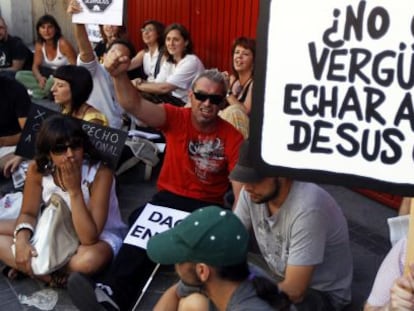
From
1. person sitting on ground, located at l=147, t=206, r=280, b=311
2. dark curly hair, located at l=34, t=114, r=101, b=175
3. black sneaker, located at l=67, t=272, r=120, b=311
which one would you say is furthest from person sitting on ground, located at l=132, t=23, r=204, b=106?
person sitting on ground, located at l=147, t=206, r=280, b=311

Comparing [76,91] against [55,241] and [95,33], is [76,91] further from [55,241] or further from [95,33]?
[95,33]

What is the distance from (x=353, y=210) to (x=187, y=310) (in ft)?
9.61

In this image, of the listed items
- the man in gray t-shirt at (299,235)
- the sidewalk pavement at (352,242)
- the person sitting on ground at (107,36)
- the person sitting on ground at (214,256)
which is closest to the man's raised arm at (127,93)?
the man in gray t-shirt at (299,235)

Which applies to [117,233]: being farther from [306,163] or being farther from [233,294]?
[306,163]

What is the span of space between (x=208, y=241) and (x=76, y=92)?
275cm

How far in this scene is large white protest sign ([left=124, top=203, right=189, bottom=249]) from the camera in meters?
3.81

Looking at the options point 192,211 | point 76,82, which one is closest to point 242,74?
point 76,82

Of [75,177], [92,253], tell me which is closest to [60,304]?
[92,253]

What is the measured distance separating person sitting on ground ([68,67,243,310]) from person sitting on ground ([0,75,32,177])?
182 centimetres

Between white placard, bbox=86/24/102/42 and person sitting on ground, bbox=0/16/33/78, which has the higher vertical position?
white placard, bbox=86/24/102/42

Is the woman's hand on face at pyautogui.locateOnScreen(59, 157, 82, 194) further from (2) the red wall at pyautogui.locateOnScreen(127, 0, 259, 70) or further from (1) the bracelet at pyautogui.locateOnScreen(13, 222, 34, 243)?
(2) the red wall at pyautogui.locateOnScreen(127, 0, 259, 70)

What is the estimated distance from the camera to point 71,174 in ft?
11.7

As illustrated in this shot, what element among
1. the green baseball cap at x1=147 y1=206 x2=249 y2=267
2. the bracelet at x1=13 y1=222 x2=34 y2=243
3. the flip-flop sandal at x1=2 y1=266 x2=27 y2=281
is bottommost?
the flip-flop sandal at x1=2 y1=266 x2=27 y2=281

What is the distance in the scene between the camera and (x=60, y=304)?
3746mm
